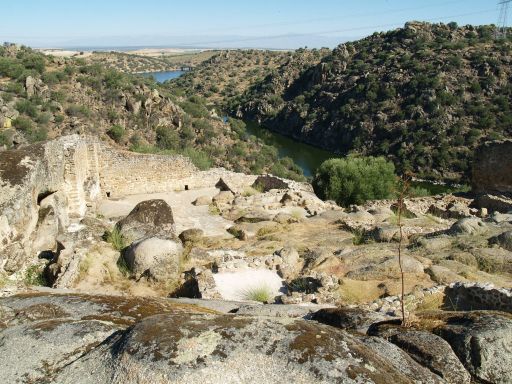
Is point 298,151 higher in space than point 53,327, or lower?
lower

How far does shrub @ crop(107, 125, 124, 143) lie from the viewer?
117ft

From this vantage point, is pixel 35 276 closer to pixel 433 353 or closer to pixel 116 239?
pixel 116 239

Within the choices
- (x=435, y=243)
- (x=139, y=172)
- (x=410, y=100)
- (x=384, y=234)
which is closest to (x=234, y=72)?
(x=410, y=100)

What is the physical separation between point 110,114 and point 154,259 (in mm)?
31902

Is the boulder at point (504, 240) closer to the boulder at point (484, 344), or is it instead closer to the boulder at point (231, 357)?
the boulder at point (484, 344)

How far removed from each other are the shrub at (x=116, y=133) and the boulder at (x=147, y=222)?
24744 millimetres

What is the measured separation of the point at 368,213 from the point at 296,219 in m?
2.66

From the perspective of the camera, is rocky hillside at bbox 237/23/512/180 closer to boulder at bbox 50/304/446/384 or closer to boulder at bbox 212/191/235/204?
boulder at bbox 212/191/235/204

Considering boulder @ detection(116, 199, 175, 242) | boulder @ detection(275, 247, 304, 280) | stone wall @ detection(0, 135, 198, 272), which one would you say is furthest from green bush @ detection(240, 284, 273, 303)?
stone wall @ detection(0, 135, 198, 272)

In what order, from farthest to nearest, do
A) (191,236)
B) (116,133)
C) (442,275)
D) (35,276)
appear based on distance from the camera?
(116,133) < (191,236) < (35,276) < (442,275)

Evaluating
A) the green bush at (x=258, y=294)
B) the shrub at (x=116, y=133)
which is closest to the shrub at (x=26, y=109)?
the shrub at (x=116, y=133)

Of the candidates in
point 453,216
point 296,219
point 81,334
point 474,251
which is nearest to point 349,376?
point 81,334

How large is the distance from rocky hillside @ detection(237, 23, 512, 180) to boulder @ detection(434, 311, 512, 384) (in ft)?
139

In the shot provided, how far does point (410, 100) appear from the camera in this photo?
56219 mm
